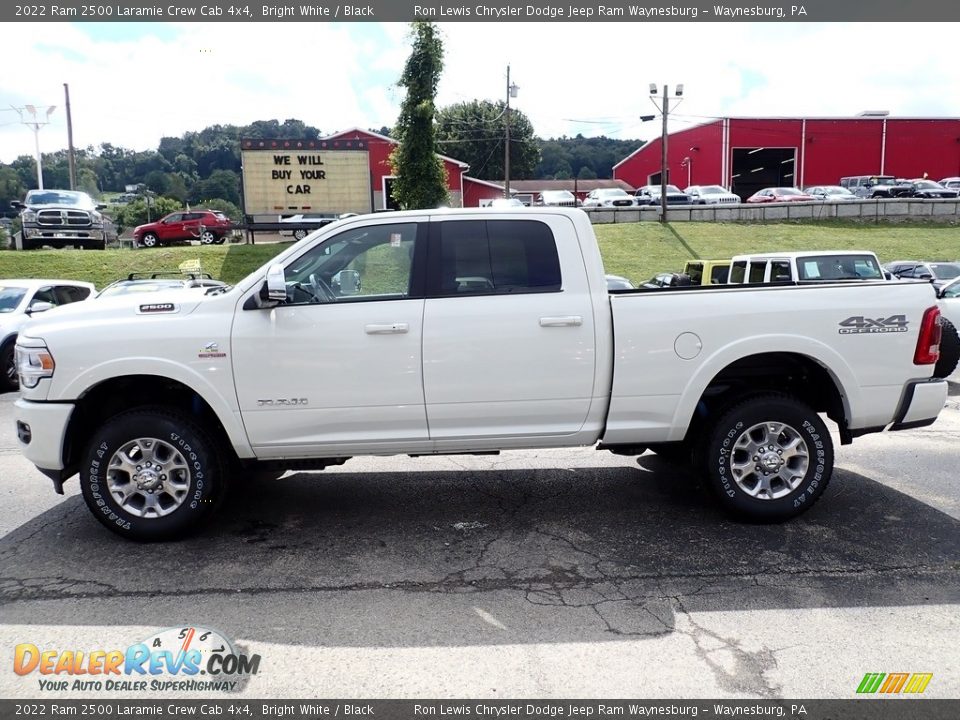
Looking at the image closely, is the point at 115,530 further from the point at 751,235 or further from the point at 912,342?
the point at 751,235

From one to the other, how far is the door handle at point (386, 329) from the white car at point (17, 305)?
7.96m

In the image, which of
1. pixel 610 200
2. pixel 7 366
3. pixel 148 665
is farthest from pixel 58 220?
pixel 610 200

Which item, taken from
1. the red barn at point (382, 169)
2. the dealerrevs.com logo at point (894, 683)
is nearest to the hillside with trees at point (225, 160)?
the red barn at point (382, 169)

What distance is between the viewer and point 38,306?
11.3m

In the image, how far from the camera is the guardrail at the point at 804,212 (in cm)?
3322

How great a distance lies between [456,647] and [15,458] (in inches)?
226

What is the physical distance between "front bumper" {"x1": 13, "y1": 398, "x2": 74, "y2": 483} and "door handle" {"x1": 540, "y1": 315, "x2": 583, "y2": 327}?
303 cm

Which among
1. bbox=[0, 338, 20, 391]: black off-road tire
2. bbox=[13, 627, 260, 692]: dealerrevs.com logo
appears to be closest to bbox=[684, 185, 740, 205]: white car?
bbox=[0, 338, 20, 391]: black off-road tire

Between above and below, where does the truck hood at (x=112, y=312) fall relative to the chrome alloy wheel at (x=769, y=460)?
above

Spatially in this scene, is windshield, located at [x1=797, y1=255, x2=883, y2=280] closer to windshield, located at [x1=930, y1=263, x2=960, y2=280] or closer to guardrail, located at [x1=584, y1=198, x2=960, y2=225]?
windshield, located at [x1=930, y1=263, x2=960, y2=280]

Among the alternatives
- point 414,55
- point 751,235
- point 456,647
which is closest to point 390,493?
point 456,647

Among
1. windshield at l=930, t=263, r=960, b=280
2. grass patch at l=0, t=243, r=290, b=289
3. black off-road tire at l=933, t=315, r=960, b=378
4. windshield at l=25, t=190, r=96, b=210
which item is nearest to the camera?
black off-road tire at l=933, t=315, r=960, b=378

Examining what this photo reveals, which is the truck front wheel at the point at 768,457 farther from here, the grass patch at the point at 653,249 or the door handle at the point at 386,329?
the grass patch at the point at 653,249

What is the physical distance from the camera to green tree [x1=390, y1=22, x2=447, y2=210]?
26.3m
